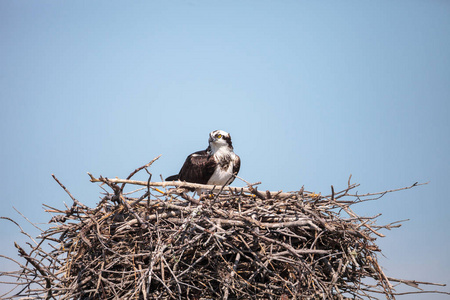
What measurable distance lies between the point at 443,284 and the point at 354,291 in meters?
1.14

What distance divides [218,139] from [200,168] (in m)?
0.64

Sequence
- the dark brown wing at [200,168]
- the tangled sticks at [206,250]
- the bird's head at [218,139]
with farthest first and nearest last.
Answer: the bird's head at [218,139] < the dark brown wing at [200,168] < the tangled sticks at [206,250]

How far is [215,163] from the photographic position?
28.9 feet

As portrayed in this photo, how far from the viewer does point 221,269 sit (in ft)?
20.1

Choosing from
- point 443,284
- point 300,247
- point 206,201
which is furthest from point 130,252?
point 443,284

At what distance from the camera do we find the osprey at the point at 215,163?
8.83 m

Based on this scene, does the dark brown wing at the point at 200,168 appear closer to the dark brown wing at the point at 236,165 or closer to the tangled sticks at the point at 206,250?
the dark brown wing at the point at 236,165

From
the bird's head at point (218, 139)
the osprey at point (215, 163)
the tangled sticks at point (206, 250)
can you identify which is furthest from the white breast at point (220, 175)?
the tangled sticks at point (206, 250)

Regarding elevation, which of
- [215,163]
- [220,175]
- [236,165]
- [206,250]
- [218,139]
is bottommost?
[206,250]

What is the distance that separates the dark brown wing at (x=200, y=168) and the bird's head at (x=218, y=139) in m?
0.21

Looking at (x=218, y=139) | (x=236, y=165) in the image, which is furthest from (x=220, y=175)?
(x=218, y=139)

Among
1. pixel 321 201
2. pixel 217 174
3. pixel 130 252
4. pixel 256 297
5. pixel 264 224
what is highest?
pixel 217 174

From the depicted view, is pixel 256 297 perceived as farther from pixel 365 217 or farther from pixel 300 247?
pixel 365 217

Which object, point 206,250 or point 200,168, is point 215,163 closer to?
point 200,168
